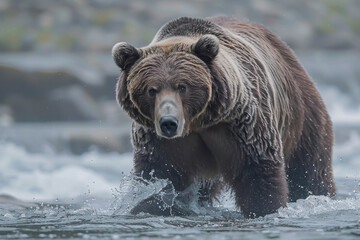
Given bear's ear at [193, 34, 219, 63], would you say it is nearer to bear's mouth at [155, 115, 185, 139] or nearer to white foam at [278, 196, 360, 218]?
bear's mouth at [155, 115, 185, 139]

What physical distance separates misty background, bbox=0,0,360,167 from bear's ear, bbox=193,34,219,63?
983cm

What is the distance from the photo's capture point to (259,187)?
724cm

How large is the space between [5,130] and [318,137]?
390 inches

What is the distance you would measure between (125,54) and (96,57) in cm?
1491

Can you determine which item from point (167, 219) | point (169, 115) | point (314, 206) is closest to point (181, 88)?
point (169, 115)

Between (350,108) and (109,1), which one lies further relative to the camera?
(109,1)

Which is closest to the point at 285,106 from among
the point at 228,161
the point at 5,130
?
the point at 228,161

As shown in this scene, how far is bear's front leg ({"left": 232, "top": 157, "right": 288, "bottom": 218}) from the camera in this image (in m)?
7.25

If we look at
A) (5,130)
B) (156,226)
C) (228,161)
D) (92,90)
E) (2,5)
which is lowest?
(156,226)

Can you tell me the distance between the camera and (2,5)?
23562 millimetres

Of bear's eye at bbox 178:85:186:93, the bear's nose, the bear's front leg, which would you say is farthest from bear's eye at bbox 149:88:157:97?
the bear's front leg

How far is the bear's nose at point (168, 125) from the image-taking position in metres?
6.36

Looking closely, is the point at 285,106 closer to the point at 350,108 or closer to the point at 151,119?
the point at 151,119

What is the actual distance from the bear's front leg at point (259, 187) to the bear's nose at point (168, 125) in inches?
41.2
